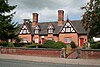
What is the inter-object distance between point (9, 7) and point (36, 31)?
19.5 meters

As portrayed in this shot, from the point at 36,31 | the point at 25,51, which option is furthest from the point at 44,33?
the point at 25,51

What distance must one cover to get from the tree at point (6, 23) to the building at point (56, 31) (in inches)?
682

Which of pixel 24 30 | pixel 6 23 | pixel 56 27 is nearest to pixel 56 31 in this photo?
pixel 56 27

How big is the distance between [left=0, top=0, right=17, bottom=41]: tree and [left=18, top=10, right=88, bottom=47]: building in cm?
1732

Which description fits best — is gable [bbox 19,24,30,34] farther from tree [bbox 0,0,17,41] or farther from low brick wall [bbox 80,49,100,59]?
low brick wall [bbox 80,49,100,59]

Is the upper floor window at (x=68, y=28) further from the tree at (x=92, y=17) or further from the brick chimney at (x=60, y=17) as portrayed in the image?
the tree at (x=92, y=17)

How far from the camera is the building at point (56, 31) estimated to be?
53938 millimetres

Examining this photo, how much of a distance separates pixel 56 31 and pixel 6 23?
20.2m

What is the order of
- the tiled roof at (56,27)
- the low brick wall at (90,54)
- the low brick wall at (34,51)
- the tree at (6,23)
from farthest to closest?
the tiled roof at (56,27), the tree at (6,23), the low brick wall at (34,51), the low brick wall at (90,54)

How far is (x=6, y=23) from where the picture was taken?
129 feet

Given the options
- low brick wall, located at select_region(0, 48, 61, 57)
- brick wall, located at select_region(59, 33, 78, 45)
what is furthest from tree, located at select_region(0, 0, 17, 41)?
brick wall, located at select_region(59, 33, 78, 45)

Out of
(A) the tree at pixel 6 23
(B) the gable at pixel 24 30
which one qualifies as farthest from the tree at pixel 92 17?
(B) the gable at pixel 24 30

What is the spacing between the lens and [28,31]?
198 feet

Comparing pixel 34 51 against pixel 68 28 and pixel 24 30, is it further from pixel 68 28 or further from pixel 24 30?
pixel 24 30
